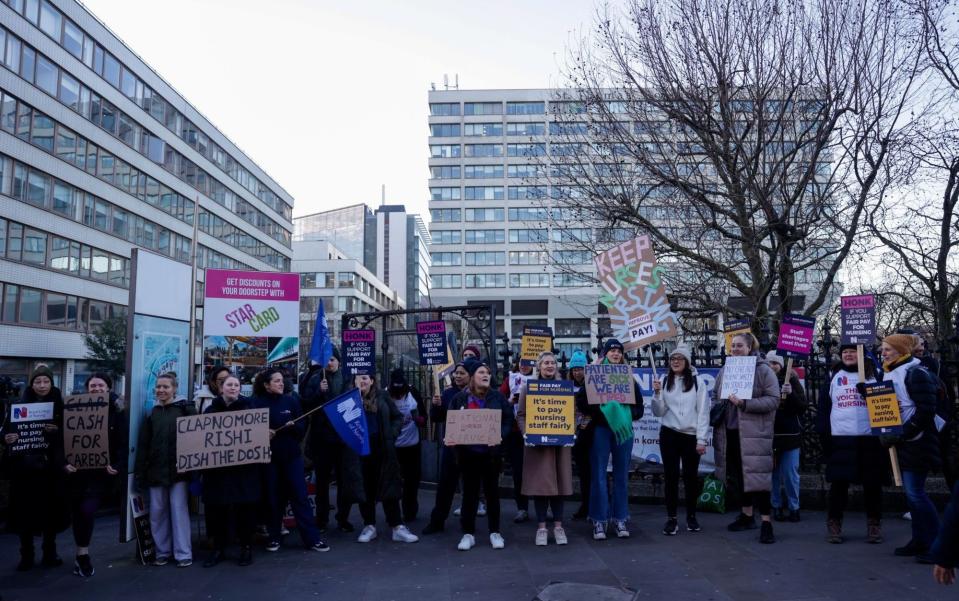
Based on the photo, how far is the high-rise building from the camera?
3838cm

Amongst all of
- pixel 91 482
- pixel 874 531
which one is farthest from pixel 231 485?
pixel 874 531

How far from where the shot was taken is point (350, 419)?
8.19 m

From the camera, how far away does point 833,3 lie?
13.3m

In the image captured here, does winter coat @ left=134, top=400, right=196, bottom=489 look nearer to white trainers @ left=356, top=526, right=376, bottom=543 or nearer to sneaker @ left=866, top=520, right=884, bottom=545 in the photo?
white trainers @ left=356, top=526, right=376, bottom=543

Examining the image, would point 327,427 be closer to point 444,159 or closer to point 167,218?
point 167,218

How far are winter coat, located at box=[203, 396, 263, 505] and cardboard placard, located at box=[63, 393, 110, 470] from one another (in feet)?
3.13

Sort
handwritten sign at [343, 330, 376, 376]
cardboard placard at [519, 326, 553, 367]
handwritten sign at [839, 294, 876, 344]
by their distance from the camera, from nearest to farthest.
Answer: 1. handwritten sign at [839, 294, 876, 344]
2. handwritten sign at [343, 330, 376, 376]
3. cardboard placard at [519, 326, 553, 367]

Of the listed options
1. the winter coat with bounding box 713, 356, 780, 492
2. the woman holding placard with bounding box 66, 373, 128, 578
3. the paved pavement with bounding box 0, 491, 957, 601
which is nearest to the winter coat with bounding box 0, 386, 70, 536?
the woman holding placard with bounding box 66, 373, 128, 578

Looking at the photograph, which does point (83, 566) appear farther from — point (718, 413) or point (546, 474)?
point (718, 413)

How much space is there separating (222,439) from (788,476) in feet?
20.4

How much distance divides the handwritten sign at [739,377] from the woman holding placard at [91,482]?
244 inches

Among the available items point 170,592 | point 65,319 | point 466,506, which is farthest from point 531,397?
point 65,319

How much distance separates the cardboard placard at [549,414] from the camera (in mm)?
7844

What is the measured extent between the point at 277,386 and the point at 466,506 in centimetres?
233
